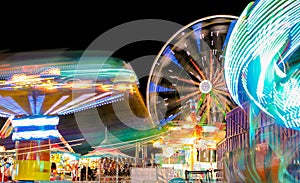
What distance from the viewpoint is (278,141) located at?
1098cm

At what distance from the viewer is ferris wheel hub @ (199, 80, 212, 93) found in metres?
24.9

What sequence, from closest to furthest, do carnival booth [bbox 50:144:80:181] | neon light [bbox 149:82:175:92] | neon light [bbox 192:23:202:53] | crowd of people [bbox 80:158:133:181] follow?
crowd of people [bbox 80:158:133:181] → neon light [bbox 192:23:202:53] → carnival booth [bbox 50:144:80:181] → neon light [bbox 149:82:175:92]

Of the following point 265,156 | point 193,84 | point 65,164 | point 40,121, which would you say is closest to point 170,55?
point 193,84

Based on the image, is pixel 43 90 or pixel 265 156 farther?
pixel 43 90

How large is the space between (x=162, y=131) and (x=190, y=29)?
7.54m

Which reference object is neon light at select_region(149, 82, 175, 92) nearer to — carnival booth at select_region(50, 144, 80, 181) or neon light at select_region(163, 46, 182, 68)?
neon light at select_region(163, 46, 182, 68)

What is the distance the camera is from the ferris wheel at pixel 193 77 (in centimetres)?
2420

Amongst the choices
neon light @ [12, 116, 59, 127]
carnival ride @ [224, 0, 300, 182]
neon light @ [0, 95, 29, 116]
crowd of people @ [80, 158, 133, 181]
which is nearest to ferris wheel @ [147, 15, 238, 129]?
crowd of people @ [80, 158, 133, 181]

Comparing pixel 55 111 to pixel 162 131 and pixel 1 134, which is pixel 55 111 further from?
pixel 162 131

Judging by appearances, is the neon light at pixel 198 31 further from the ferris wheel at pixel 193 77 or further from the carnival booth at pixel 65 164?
the carnival booth at pixel 65 164

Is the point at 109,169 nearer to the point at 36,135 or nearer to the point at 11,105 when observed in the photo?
the point at 36,135

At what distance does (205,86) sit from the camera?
2491cm

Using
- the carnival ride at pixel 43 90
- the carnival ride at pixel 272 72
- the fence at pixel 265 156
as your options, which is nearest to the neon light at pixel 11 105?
the carnival ride at pixel 43 90

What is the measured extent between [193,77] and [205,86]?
1.06m
